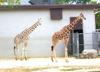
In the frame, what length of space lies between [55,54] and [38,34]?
2.24 m

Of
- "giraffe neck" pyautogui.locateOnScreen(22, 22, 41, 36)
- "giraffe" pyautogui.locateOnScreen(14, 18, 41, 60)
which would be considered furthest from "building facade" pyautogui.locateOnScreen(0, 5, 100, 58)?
"giraffe neck" pyautogui.locateOnScreen(22, 22, 41, 36)

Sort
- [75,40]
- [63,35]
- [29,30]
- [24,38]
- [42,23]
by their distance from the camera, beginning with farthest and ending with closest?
1. [42,23]
2. [75,40]
3. [24,38]
4. [29,30]
5. [63,35]

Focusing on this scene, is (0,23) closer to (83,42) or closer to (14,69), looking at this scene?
(83,42)

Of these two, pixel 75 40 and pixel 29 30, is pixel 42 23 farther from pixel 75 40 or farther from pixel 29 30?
pixel 75 40

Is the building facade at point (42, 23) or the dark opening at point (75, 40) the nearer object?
the dark opening at point (75, 40)

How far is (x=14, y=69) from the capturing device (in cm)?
1841

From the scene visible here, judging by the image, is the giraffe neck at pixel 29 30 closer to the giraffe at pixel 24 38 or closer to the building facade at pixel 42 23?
the giraffe at pixel 24 38

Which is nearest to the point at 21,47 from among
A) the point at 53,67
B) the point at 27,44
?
the point at 27,44

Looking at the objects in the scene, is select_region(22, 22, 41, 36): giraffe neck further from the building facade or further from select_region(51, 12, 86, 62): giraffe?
select_region(51, 12, 86, 62): giraffe

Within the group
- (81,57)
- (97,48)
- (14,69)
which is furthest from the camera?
(97,48)

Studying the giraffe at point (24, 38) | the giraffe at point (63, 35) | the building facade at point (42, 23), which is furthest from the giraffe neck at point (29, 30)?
the giraffe at point (63, 35)

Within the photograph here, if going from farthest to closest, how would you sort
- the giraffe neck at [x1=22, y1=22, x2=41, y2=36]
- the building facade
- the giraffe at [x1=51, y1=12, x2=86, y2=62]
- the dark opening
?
the building facade
the dark opening
the giraffe neck at [x1=22, y1=22, x2=41, y2=36]
the giraffe at [x1=51, y1=12, x2=86, y2=62]

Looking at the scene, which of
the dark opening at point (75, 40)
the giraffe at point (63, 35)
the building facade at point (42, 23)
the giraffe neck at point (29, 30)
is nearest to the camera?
the giraffe at point (63, 35)

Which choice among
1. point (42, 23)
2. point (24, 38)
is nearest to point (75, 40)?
point (42, 23)
